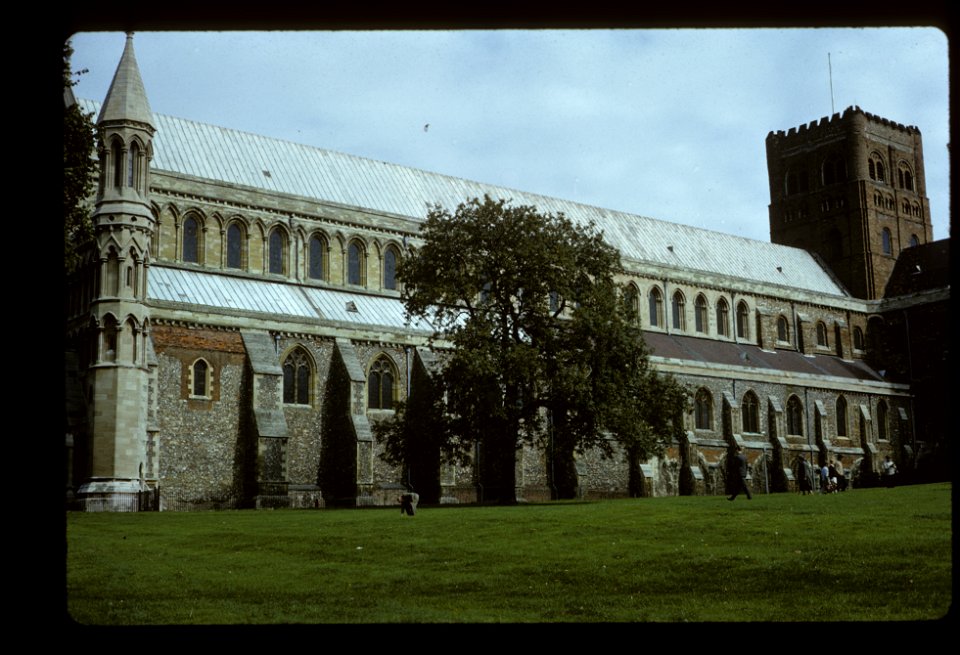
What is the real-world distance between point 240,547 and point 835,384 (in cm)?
5087

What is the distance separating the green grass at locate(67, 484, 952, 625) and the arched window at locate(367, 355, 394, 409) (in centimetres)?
1891

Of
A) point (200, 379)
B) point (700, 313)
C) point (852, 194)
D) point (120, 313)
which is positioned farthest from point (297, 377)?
point (852, 194)

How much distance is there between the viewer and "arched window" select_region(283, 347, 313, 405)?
4378 centimetres

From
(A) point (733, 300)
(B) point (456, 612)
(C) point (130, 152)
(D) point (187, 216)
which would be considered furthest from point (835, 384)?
(B) point (456, 612)

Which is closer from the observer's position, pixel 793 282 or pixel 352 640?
pixel 352 640

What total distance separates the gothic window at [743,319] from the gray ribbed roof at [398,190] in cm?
218

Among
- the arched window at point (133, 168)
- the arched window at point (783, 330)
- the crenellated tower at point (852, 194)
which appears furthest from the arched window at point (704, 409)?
the arched window at point (133, 168)

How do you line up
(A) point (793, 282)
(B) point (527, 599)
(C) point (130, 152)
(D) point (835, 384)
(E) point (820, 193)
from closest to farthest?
(B) point (527, 599)
(C) point (130, 152)
(D) point (835, 384)
(A) point (793, 282)
(E) point (820, 193)

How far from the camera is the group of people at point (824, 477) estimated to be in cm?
4309

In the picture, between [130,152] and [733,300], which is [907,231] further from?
[130,152]

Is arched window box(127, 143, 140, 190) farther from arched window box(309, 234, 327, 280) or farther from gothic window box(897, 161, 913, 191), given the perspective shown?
gothic window box(897, 161, 913, 191)

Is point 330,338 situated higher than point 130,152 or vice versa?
point 130,152

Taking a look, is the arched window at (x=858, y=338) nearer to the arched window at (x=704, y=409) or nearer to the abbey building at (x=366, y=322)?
the abbey building at (x=366, y=322)

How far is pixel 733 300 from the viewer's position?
6675cm
